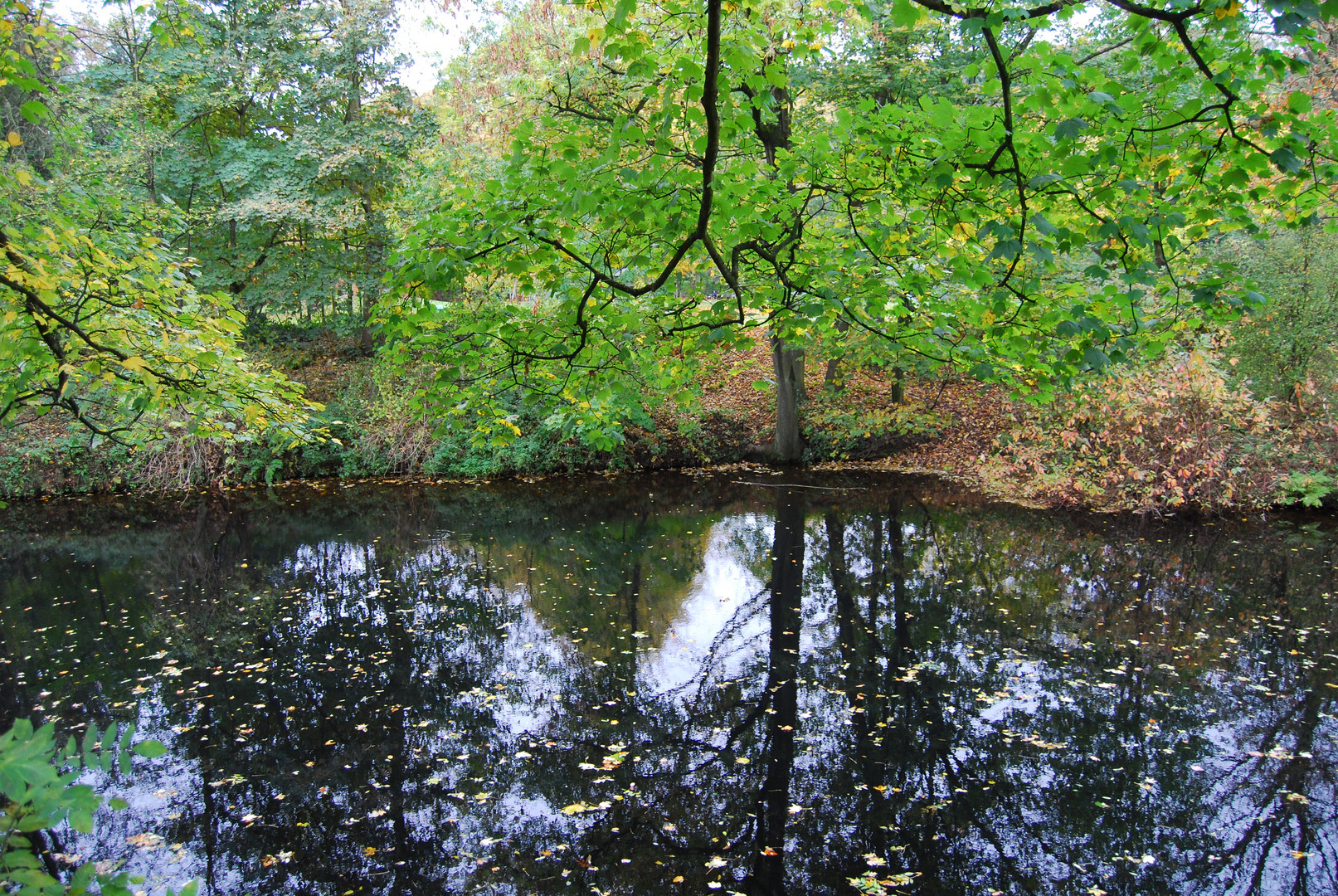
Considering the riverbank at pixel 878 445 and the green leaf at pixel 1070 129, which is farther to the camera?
the riverbank at pixel 878 445

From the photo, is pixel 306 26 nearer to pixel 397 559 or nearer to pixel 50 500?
pixel 50 500

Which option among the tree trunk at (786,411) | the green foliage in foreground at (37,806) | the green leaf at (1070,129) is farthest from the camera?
the tree trunk at (786,411)

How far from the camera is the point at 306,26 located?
53.7 ft

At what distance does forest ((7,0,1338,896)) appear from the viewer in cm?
347

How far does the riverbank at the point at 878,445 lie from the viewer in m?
9.96

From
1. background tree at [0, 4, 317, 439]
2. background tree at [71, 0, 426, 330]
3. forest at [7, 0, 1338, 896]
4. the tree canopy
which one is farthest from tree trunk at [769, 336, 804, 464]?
background tree at [0, 4, 317, 439]

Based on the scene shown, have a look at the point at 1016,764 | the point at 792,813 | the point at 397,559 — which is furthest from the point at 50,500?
the point at 1016,764

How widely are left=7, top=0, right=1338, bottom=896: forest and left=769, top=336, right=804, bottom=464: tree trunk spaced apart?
11.9 feet

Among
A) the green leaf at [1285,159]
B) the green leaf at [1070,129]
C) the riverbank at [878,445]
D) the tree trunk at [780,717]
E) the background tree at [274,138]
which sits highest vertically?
the background tree at [274,138]

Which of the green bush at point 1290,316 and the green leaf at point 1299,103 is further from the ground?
the green bush at point 1290,316

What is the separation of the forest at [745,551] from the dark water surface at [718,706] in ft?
0.12

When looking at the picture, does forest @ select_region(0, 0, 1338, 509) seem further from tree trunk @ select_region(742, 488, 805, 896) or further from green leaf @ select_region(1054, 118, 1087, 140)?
tree trunk @ select_region(742, 488, 805, 896)

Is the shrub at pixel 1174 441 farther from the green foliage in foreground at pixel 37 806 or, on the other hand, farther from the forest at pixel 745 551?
the green foliage in foreground at pixel 37 806

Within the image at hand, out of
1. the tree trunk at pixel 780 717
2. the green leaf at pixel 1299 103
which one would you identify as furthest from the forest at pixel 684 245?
the tree trunk at pixel 780 717
